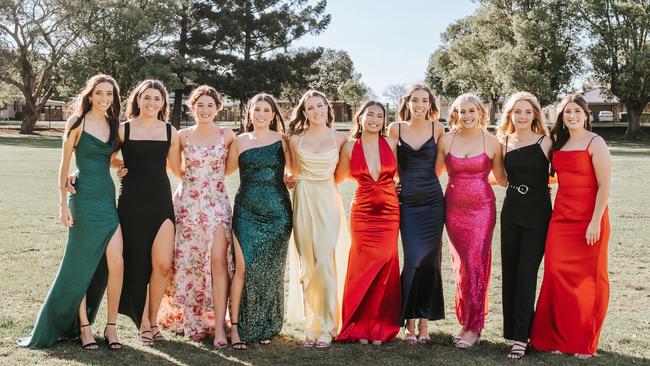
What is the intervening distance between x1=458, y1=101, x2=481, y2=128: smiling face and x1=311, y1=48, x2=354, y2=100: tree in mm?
86269

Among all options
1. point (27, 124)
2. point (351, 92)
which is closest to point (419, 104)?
point (27, 124)

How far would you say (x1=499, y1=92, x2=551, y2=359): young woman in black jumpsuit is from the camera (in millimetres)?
6160

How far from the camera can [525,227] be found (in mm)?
6188

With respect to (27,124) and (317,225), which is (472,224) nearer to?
(317,225)

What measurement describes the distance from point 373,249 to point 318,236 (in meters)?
0.55

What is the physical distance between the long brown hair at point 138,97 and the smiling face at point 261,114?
0.83 meters

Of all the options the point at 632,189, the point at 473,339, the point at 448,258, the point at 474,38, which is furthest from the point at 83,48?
the point at 473,339

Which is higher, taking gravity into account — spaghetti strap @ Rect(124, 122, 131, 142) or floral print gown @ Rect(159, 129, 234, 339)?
spaghetti strap @ Rect(124, 122, 131, 142)

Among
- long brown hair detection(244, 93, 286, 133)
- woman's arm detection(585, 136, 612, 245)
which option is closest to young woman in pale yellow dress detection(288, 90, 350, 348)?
long brown hair detection(244, 93, 286, 133)

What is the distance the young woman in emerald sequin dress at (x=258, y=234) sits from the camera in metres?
6.33

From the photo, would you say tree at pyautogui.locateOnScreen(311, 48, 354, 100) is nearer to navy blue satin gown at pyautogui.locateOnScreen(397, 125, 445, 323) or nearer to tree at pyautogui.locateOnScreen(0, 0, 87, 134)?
tree at pyautogui.locateOnScreen(0, 0, 87, 134)

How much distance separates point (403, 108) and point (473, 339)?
2409 mm

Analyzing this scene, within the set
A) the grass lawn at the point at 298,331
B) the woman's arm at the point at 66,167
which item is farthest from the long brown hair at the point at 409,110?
the woman's arm at the point at 66,167

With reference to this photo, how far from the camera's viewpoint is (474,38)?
2379 inches
